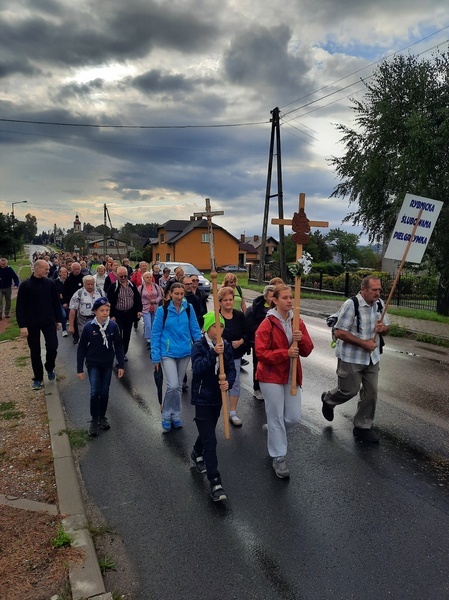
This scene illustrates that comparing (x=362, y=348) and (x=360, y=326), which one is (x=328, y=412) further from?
(x=360, y=326)

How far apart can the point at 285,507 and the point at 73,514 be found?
179cm

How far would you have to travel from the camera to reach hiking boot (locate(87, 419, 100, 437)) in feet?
17.7

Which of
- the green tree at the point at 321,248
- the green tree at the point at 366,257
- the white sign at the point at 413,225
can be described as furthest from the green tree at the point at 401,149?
the green tree at the point at 366,257

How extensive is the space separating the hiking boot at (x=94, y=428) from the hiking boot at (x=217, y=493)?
200cm

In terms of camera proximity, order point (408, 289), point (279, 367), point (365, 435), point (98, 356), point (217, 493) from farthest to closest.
Answer: point (408, 289) → point (98, 356) → point (365, 435) → point (279, 367) → point (217, 493)

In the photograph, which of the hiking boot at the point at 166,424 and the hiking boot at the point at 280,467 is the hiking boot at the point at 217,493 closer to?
the hiking boot at the point at 280,467

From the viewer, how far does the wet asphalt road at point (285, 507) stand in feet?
9.91

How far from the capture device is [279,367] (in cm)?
427

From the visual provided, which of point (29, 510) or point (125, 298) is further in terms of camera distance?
point (125, 298)

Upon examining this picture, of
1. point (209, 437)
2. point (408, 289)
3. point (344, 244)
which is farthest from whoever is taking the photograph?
point (344, 244)

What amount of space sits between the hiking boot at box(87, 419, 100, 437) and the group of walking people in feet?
0.04

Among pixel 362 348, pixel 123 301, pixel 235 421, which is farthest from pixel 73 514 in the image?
pixel 123 301

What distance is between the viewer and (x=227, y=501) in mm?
3967

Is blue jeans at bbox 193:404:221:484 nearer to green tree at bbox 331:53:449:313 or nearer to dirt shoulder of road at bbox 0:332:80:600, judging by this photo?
dirt shoulder of road at bbox 0:332:80:600
